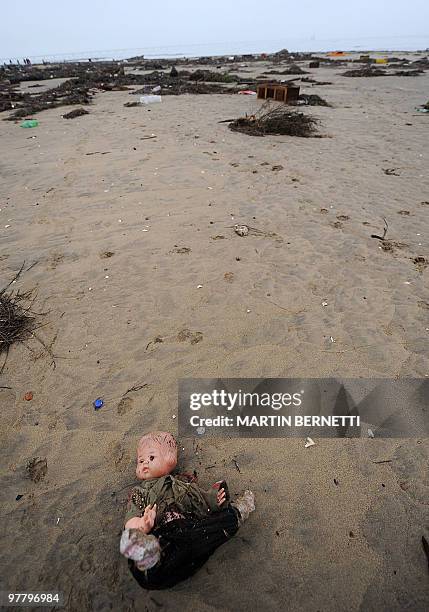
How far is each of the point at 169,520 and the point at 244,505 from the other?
0.50 m

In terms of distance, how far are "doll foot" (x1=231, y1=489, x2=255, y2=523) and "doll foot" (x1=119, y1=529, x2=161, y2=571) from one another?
1.85 feet

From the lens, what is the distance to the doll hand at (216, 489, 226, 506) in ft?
6.99

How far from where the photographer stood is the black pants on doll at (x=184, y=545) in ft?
5.88

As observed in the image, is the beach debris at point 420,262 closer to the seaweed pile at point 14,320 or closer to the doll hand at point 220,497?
the doll hand at point 220,497

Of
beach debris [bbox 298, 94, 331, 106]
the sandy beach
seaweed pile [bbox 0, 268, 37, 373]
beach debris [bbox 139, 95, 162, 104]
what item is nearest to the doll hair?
the sandy beach

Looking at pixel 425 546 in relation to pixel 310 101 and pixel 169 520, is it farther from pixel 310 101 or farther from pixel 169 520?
pixel 310 101

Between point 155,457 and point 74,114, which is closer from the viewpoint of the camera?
point 155,457

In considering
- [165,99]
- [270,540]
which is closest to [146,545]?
[270,540]

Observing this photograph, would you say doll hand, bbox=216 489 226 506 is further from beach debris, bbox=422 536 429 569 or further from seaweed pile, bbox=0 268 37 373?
seaweed pile, bbox=0 268 37 373

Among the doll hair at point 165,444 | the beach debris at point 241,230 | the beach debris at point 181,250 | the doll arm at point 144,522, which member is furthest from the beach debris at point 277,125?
the doll arm at point 144,522

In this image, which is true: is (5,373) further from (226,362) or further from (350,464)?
(350,464)

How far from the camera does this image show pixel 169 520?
6.43 feet

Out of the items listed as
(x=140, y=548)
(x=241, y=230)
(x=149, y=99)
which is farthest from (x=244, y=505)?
(x=149, y=99)

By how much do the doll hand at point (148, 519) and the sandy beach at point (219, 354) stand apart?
1.21 ft
